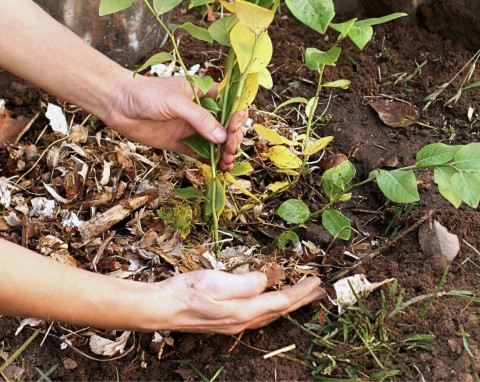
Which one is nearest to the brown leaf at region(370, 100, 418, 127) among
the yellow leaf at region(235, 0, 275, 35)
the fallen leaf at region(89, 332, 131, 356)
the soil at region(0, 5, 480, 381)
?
the soil at region(0, 5, 480, 381)

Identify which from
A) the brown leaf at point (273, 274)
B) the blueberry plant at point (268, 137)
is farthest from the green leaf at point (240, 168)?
the brown leaf at point (273, 274)

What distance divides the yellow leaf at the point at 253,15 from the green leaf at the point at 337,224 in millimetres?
468

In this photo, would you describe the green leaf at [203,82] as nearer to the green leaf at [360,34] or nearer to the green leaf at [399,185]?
the green leaf at [360,34]

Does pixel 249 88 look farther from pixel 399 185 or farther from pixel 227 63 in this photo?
pixel 399 185

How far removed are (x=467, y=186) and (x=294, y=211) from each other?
412 mm

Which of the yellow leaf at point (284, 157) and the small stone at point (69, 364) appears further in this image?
the yellow leaf at point (284, 157)

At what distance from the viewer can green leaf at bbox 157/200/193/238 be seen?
1743mm

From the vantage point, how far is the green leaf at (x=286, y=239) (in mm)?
1686

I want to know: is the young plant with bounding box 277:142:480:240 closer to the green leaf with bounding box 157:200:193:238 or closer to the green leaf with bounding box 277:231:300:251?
the green leaf with bounding box 277:231:300:251

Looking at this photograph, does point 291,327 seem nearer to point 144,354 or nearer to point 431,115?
point 144,354

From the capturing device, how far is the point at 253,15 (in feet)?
4.33

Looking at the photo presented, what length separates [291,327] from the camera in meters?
1.53

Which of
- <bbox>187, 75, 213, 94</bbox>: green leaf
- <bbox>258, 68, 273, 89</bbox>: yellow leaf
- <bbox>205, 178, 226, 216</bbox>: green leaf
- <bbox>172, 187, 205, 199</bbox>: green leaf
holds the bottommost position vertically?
<bbox>172, 187, 205, 199</bbox>: green leaf

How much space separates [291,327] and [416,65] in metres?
0.99
